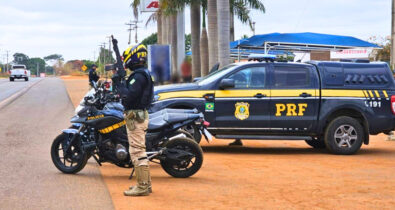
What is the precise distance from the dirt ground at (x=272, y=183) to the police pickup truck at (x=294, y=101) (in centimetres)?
46

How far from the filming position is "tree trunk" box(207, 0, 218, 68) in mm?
25141

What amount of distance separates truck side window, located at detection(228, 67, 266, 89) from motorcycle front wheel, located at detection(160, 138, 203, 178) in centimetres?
A: 337

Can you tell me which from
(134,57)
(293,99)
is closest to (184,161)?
(134,57)

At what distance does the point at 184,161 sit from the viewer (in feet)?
29.5

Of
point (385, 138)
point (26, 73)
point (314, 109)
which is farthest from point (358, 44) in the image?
point (26, 73)

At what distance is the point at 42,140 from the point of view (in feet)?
44.1

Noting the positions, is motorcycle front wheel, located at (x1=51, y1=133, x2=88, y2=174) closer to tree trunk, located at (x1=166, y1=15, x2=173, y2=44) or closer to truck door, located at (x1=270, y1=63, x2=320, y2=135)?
truck door, located at (x1=270, y1=63, x2=320, y2=135)

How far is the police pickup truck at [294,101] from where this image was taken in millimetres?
11961

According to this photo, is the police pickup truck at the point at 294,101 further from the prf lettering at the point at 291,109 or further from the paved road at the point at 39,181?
the paved road at the point at 39,181

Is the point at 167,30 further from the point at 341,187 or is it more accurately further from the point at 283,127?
the point at 341,187

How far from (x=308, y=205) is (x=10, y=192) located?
3637mm

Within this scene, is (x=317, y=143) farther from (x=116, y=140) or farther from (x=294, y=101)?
(x=116, y=140)

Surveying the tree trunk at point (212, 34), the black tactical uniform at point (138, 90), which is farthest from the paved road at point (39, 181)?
the tree trunk at point (212, 34)

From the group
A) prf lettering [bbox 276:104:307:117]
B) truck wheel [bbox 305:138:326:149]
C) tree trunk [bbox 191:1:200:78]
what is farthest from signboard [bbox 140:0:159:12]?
prf lettering [bbox 276:104:307:117]
